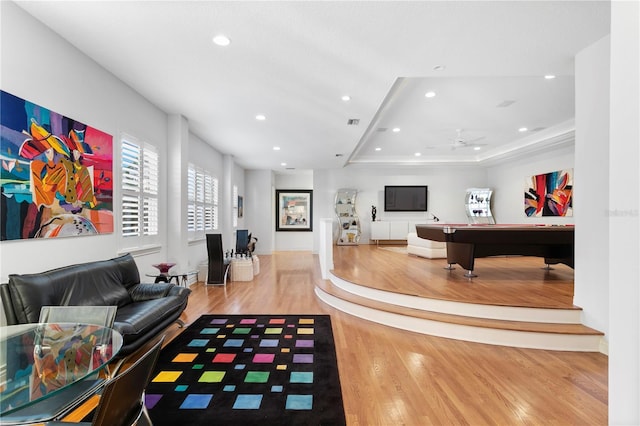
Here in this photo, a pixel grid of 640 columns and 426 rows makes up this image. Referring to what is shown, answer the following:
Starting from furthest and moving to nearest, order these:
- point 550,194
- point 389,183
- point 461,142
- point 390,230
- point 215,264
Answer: point 389,183, point 390,230, point 550,194, point 461,142, point 215,264

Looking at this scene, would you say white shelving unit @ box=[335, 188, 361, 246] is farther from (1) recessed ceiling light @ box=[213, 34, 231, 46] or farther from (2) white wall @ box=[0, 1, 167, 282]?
(1) recessed ceiling light @ box=[213, 34, 231, 46]

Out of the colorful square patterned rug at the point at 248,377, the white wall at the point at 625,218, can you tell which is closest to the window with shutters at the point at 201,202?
the colorful square patterned rug at the point at 248,377

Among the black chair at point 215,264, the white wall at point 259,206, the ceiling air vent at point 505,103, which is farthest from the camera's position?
the white wall at point 259,206

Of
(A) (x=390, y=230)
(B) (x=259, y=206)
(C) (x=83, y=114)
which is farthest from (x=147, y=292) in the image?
(A) (x=390, y=230)

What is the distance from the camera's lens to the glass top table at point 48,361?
1259mm

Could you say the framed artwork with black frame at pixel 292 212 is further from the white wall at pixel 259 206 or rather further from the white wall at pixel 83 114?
the white wall at pixel 83 114

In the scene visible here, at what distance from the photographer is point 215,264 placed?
620 cm

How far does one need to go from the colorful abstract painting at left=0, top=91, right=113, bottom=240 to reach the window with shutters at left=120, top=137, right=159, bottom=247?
0.35 metres

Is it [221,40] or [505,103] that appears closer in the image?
[221,40]

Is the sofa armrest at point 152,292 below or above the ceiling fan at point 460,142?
below

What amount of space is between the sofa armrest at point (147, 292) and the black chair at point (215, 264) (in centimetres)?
241

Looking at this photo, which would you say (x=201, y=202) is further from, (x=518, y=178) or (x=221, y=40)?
(x=518, y=178)

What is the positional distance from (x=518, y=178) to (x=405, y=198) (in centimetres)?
321

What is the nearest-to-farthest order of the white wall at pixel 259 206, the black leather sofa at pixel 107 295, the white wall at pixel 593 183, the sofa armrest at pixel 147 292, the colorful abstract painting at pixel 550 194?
1. the black leather sofa at pixel 107 295
2. the white wall at pixel 593 183
3. the sofa armrest at pixel 147 292
4. the colorful abstract painting at pixel 550 194
5. the white wall at pixel 259 206
